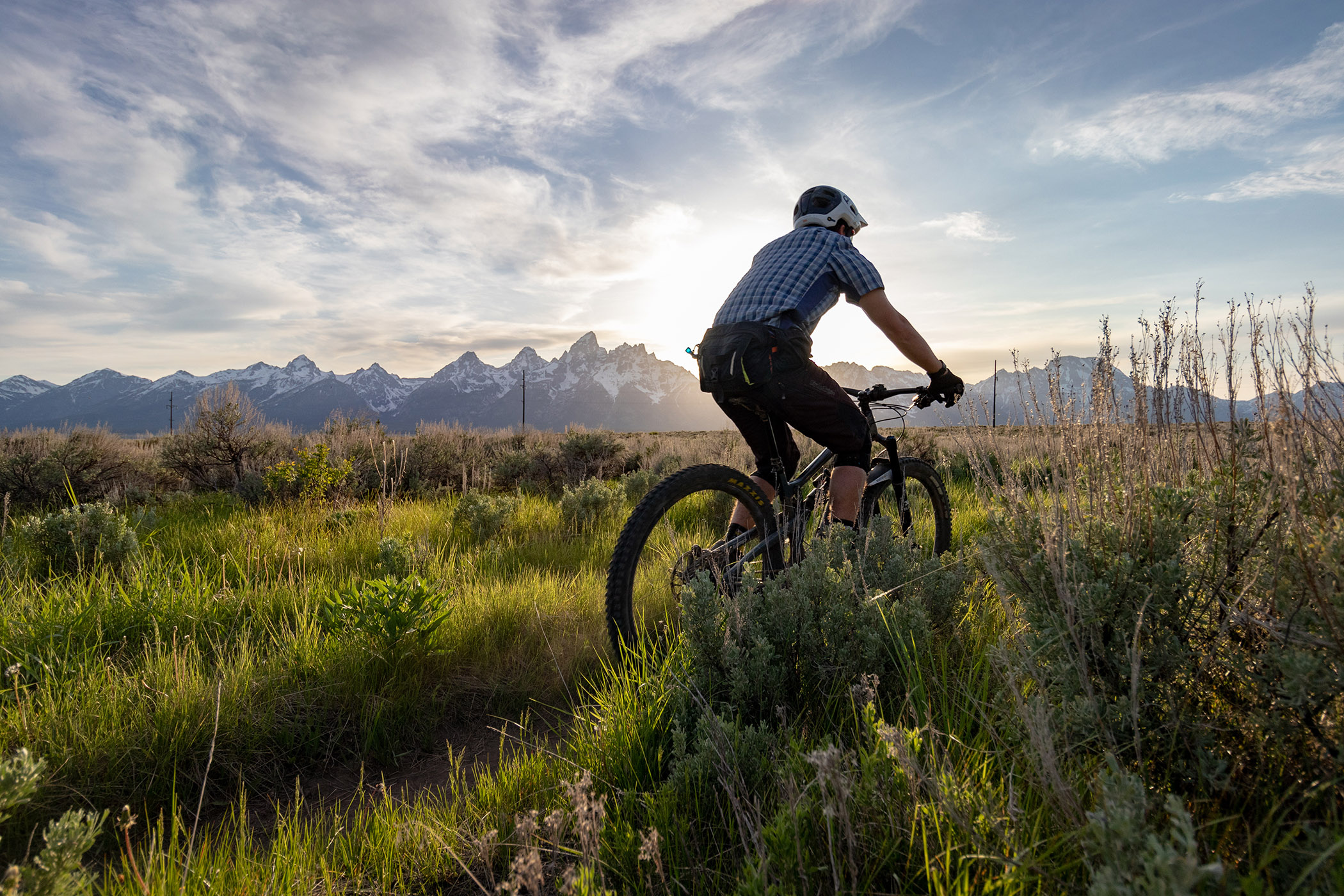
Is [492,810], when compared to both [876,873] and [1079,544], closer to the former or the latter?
[876,873]

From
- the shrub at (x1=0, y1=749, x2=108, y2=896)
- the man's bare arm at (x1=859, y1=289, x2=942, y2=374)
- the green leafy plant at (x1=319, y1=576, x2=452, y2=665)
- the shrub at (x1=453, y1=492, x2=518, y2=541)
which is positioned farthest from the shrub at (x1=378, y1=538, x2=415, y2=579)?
the man's bare arm at (x1=859, y1=289, x2=942, y2=374)

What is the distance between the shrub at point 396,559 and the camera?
13.8 ft

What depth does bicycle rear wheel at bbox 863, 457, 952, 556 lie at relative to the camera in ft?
13.9

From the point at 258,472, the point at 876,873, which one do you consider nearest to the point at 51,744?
the point at 876,873

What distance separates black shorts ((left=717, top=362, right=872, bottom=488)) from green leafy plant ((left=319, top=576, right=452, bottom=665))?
76.1 inches

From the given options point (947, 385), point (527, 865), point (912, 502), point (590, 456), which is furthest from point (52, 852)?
point (590, 456)

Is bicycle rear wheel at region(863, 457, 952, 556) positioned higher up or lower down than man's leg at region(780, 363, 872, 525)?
lower down

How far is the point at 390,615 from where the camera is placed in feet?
9.60

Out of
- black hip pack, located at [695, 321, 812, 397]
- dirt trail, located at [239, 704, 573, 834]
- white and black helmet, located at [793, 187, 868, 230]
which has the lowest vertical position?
dirt trail, located at [239, 704, 573, 834]

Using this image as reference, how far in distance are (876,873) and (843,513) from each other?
8.03ft

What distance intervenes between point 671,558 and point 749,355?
5.28ft

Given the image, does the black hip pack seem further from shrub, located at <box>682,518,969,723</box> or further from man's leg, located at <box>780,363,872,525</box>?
shrub, located at <box>682,518,969,723</box>

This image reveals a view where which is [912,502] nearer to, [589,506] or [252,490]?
[589,506]

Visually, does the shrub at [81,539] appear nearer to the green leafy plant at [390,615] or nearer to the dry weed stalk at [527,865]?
the green leafy plant at [390,615]
